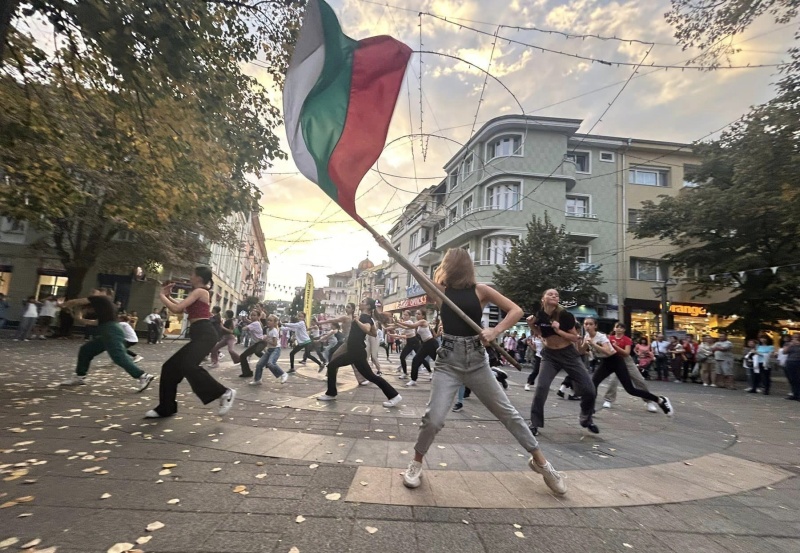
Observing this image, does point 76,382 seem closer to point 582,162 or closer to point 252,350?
point 252,350

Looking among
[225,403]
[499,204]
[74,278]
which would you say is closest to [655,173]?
[499,204]

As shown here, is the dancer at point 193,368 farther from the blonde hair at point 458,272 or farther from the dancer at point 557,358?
the dancer at point 557,358

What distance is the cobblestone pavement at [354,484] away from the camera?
2.59 m

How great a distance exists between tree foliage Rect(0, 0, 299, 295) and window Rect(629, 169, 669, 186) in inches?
1117

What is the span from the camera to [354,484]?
3.43 metres

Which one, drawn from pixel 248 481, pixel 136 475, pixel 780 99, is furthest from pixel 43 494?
pixel 780 99

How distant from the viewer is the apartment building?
90.5ft

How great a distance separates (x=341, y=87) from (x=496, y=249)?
83.2ft

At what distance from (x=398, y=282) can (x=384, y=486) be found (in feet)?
146

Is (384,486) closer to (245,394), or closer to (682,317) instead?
(245,394)

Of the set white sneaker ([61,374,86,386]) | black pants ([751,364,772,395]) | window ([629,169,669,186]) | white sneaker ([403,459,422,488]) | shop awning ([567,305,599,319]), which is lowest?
white sneaker ([61,374,86,386])

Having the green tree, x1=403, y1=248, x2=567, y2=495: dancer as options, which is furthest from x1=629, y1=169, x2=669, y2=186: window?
x1=403, y1=248, x2=567, y2=495: dancer

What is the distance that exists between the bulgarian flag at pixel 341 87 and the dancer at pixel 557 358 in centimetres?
317

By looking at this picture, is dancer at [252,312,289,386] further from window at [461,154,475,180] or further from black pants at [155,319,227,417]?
window at [461,154,475,180]
